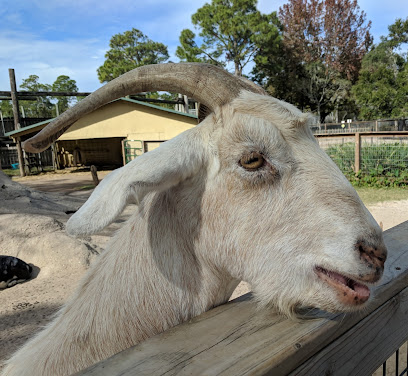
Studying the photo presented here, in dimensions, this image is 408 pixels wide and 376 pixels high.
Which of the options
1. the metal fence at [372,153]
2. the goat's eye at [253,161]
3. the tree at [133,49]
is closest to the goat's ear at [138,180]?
the goat's eye at [253,161]

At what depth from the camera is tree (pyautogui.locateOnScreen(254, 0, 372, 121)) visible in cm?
3772

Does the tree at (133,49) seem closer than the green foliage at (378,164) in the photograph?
No

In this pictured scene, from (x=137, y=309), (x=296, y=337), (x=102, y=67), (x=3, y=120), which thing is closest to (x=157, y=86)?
(x=137, y=309)

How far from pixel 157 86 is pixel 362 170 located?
1226 centimetres

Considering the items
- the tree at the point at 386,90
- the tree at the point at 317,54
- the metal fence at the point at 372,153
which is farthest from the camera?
the tree at the point at 317,54

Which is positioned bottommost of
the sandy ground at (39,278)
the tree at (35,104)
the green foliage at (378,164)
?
the sandy ground at (39,278)

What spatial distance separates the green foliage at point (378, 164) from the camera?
37.3 feet

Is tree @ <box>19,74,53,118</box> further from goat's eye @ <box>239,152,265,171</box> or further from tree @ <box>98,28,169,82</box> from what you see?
goat's eye @ <box>239,152,265,171</box>

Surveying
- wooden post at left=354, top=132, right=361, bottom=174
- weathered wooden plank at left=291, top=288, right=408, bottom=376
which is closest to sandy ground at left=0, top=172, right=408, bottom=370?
weathered wooden plank at left=291, top=288, right=408, bottom=376

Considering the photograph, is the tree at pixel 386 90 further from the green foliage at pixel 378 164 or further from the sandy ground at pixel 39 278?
the sandy ground at pixel 39 278

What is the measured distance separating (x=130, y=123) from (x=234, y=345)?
17.4 meters

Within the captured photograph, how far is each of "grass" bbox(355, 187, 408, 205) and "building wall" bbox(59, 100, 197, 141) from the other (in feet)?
29.0

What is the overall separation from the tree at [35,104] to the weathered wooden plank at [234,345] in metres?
46.9

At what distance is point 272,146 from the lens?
1.43 m
